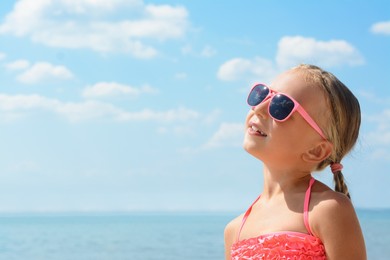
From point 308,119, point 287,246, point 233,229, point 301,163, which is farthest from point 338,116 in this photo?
point 233,229

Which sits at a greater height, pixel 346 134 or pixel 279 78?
pixel 279 78

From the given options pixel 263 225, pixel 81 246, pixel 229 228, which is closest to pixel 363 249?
pixel 263 225

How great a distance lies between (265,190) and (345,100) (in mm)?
464

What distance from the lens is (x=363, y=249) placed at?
277 centimetres

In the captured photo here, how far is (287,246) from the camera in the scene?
2.76 metres

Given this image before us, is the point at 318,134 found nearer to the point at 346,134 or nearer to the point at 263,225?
the point at 346,134

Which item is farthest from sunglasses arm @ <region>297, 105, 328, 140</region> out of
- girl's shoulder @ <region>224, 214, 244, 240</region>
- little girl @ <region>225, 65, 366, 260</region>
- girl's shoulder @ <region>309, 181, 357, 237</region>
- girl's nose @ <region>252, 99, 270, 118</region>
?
girl's shoulder @ <region>224, 214, 244, 240</region>

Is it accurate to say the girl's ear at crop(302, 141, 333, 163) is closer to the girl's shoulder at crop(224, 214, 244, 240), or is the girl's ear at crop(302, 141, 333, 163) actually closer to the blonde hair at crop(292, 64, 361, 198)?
the blonde hair at crop(292, 64, 361, 198)

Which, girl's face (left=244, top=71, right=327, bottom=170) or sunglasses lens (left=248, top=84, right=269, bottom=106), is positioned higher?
sunglasses lens (left=248, top=84, right=269, bottom=106)

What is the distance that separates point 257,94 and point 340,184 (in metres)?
0.45

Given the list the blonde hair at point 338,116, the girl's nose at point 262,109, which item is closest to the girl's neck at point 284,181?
the blonde hair at point 338,116

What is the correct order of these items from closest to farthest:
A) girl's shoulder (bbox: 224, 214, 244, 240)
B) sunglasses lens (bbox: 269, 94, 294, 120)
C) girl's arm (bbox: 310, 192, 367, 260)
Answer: girl's arm (bbox: 310, 192, 367, 260) → sunglasses lens (bbox: 269, 94, 294, 120) → girl's shoulder (bbox: 224, 214, 244, 240)

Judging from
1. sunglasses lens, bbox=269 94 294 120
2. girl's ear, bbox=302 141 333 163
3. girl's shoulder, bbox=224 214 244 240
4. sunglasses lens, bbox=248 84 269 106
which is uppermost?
sunglasses lens, bbox=248 84 269 106

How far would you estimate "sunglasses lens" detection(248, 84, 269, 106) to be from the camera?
9.74 ft
